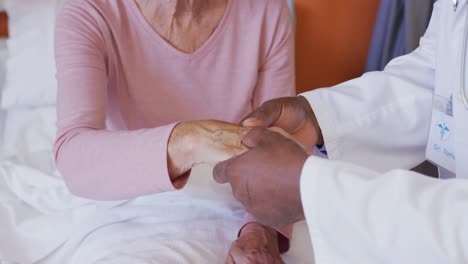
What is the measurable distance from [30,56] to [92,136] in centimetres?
89

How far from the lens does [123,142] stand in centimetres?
93

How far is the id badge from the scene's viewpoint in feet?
3.24

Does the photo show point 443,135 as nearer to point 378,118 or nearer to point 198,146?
point 378,118

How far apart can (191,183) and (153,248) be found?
212 mm

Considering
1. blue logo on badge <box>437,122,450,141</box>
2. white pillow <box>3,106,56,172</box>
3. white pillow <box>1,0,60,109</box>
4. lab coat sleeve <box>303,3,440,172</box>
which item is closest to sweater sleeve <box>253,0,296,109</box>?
lab coat sleeve <box>303,3,440,172</box>

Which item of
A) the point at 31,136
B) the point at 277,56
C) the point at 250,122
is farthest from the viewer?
the point at 31,136

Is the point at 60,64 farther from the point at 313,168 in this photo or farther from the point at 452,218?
the point at 452,218

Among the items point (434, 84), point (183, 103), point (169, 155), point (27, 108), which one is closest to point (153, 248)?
point (169, 155)

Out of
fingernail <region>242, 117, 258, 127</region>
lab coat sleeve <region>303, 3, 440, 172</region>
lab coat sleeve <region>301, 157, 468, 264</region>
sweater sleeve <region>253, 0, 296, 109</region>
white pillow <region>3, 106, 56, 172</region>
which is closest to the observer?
lab coat sleeve <region>301, 157, 468, 264</region>

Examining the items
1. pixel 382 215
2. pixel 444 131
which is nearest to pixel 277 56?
pixel 444 131

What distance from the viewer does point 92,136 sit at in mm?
971

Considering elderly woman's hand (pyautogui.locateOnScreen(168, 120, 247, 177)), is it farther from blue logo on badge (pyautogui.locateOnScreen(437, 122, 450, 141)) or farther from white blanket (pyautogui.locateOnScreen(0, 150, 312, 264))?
blue logo on badge (pyautogui.locateOnScreen(437, 122, 450, 141))

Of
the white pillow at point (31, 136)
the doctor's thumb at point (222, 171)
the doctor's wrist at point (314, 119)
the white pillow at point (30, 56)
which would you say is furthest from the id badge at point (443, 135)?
the white pillow at point (30, 56)

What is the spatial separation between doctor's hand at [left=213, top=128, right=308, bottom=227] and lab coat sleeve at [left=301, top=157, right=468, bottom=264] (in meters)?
0.03
